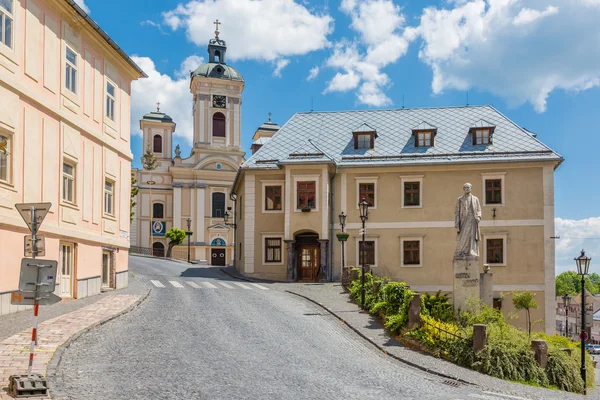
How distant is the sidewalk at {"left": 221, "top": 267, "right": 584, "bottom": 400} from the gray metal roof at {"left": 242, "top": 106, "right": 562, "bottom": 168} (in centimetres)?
1211

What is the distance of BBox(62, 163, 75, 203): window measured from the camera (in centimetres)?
2194

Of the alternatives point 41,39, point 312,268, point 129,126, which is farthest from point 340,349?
point 312,268

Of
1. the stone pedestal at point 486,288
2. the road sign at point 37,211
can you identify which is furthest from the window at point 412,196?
the road sign at point 37,211

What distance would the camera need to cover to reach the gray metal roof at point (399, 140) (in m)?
35.3

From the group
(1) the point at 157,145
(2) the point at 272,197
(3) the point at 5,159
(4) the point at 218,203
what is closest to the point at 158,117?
(1) the point at 157,145

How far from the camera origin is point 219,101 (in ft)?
232

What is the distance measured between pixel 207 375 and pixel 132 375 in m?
1.36

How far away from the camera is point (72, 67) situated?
2233 cm

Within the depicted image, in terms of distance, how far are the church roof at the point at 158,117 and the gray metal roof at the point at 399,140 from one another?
3524 cm

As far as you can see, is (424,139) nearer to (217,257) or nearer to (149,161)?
(217,257)

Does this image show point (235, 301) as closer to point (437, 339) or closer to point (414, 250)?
point (437, 339)

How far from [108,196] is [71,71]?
5.46 metres

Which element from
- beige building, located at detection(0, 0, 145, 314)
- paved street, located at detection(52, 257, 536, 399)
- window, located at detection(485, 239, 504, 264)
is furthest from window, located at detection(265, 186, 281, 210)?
paved street, located at detection(52, 257, 536, 399)

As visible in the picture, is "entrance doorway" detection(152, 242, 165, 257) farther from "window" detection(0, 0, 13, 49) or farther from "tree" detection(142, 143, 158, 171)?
"window" detection(0, 0, 13, 49)
